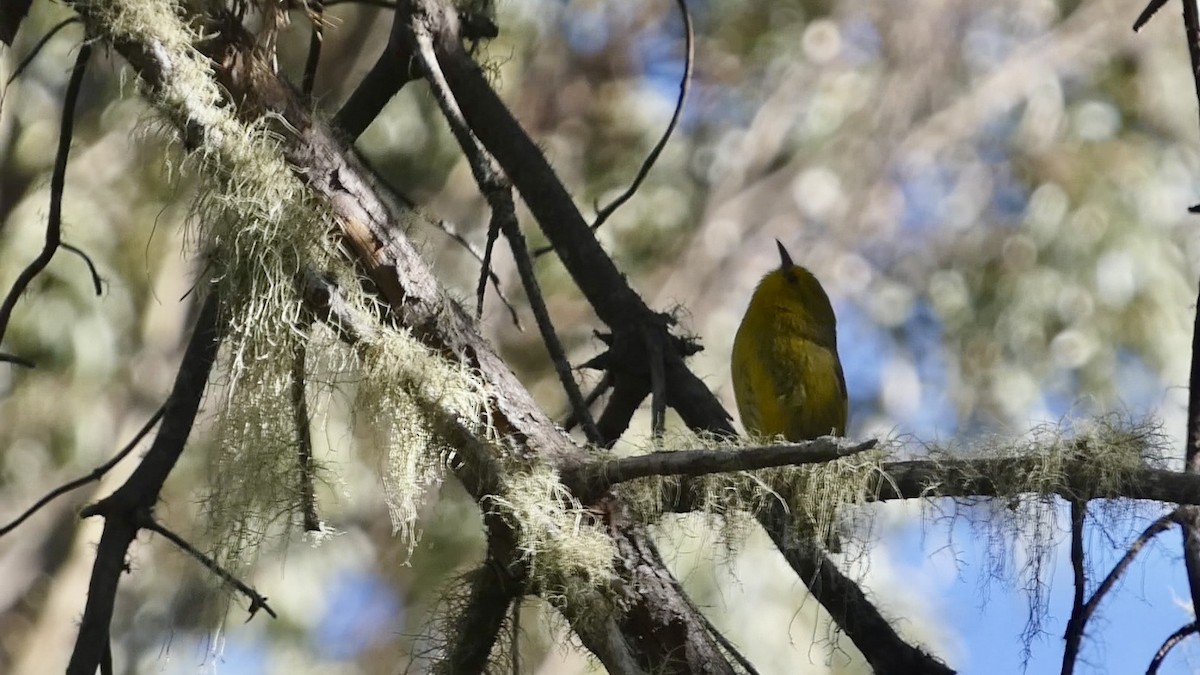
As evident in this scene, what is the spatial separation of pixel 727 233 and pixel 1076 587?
488 cm

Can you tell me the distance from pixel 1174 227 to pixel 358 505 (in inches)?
154

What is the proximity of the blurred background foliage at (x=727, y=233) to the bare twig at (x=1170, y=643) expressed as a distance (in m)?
2.61

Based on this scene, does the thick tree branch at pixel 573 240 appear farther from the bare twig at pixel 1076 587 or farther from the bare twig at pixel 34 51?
the bare twig at pixel 1076 587

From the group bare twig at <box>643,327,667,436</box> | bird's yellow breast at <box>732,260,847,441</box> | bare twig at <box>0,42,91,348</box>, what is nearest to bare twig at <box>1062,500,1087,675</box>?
bare twig at <box>643,327,667,436</box>

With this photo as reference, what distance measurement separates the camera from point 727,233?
6.51 meters

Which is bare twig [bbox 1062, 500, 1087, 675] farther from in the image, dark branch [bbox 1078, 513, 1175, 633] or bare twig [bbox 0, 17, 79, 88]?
bare twig [bbox 0, 17, 79, 88]

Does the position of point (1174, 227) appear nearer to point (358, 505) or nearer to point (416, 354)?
point (358, 505)

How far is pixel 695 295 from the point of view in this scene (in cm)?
624

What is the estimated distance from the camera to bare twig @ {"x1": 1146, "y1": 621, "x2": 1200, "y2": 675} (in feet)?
5.59

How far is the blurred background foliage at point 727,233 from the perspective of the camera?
5301 millimetres

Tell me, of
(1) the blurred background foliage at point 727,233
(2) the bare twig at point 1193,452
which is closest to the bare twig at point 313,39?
(2) the bare twig at point 1193,452

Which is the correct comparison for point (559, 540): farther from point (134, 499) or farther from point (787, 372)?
point (787, 372)

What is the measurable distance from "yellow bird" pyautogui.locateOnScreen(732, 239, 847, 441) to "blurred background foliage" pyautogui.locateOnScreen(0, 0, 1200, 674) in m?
1.26

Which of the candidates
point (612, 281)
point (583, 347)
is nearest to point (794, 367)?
point (612, 281)
